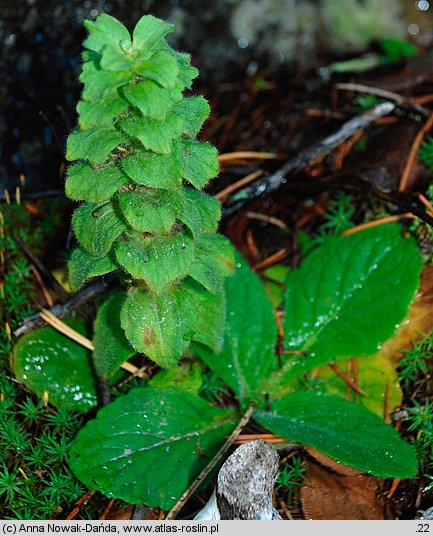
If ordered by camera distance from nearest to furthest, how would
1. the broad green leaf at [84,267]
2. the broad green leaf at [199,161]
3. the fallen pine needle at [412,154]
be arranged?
1. the broad green leaf at [199,161]
2. the broad green leaf at [84,267]
3. the fallen pine needle at [412,154]

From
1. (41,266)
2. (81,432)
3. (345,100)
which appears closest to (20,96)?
(41,266)

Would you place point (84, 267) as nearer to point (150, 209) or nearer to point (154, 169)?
point (150, 209)

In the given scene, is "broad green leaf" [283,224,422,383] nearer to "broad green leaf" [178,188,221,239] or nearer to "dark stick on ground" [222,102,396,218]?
"dark stick on ground" [222,102,396,218]

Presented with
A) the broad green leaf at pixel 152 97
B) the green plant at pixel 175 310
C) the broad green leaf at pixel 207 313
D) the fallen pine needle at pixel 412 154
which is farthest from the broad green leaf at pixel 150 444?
the fallen pine needle at pixel 412 154

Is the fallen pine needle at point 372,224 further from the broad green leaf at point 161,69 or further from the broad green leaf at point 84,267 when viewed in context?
the broad green leaf at point 161,69

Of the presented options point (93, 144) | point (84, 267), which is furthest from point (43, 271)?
point (93, 144)
